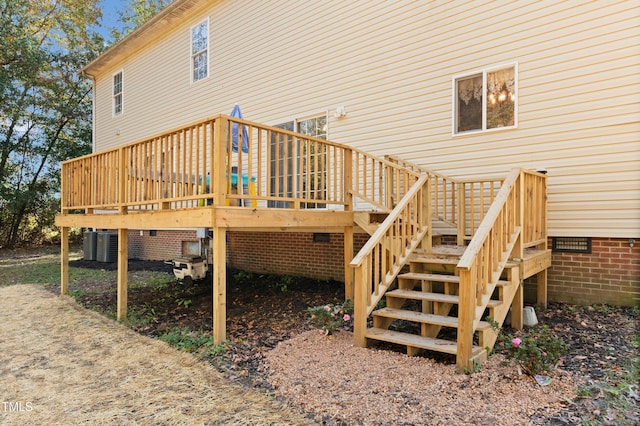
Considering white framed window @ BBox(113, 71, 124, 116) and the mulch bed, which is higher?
white framed window @ BBox(113, 71, 124, 116)

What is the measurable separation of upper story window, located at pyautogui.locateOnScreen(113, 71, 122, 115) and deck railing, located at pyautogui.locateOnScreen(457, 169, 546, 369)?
13527 mm

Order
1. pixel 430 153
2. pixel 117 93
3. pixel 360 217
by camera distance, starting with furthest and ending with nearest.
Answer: pixel 117 93 → pixel 430 153 → pixel 360 217

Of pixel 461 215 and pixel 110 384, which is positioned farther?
pixel 461 215

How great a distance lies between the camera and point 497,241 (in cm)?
404

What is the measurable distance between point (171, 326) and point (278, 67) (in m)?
5.93

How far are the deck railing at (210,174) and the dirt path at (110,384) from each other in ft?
5.84

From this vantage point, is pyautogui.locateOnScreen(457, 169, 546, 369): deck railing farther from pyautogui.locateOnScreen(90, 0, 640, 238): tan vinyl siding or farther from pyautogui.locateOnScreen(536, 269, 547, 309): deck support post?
pyautogui.locateOnScreen(90, 0, 640, 238): tan vinyl siding

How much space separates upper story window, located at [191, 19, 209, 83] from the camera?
1062 cm

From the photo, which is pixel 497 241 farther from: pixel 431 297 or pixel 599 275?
pixel 599 275

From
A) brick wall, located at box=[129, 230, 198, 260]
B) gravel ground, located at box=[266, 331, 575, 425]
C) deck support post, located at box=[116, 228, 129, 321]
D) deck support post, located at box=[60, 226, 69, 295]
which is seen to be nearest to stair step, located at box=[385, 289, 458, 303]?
gravel ground, located at box=[266, 331, 575, 425]

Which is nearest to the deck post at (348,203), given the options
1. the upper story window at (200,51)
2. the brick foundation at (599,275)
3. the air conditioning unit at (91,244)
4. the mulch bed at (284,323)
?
the mulch bed at (284,323)

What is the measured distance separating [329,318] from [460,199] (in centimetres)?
248

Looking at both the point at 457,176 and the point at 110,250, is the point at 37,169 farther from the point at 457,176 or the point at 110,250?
the point at 457,176

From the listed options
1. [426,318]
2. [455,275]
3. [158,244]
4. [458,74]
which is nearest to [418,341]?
[426,318]
